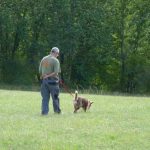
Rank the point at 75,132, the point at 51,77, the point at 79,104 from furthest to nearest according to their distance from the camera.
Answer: the point at 79,104
the point at 51,77
the point at 75,132

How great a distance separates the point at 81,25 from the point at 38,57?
4839 millimetres

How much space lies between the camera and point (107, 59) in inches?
1973

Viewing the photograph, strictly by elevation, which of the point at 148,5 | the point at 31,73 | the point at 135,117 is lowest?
the point at 31,73

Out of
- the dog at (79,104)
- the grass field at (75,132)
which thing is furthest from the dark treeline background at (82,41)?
the grass field at (75,132)

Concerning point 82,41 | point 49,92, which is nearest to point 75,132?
point 49,92

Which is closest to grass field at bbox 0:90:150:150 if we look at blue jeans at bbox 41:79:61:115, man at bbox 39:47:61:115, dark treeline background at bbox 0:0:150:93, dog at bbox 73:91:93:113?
blue jeans at bbox 41:79:61:115

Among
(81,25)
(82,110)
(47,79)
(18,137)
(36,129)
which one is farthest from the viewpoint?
(81,25)

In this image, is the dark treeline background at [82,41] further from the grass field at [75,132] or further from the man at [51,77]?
the grass field at [75,132]

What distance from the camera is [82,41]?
50188 mm

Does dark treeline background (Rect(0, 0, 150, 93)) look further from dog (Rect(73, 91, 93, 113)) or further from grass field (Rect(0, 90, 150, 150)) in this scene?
grass field (Rect(0, 90, 150, 150))

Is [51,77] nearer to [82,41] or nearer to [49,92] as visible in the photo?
[49,92]

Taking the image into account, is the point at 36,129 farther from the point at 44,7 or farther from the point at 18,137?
the point at 44,7

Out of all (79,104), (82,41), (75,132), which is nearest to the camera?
(75,132)

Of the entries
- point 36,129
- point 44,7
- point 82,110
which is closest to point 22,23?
point 44,7
